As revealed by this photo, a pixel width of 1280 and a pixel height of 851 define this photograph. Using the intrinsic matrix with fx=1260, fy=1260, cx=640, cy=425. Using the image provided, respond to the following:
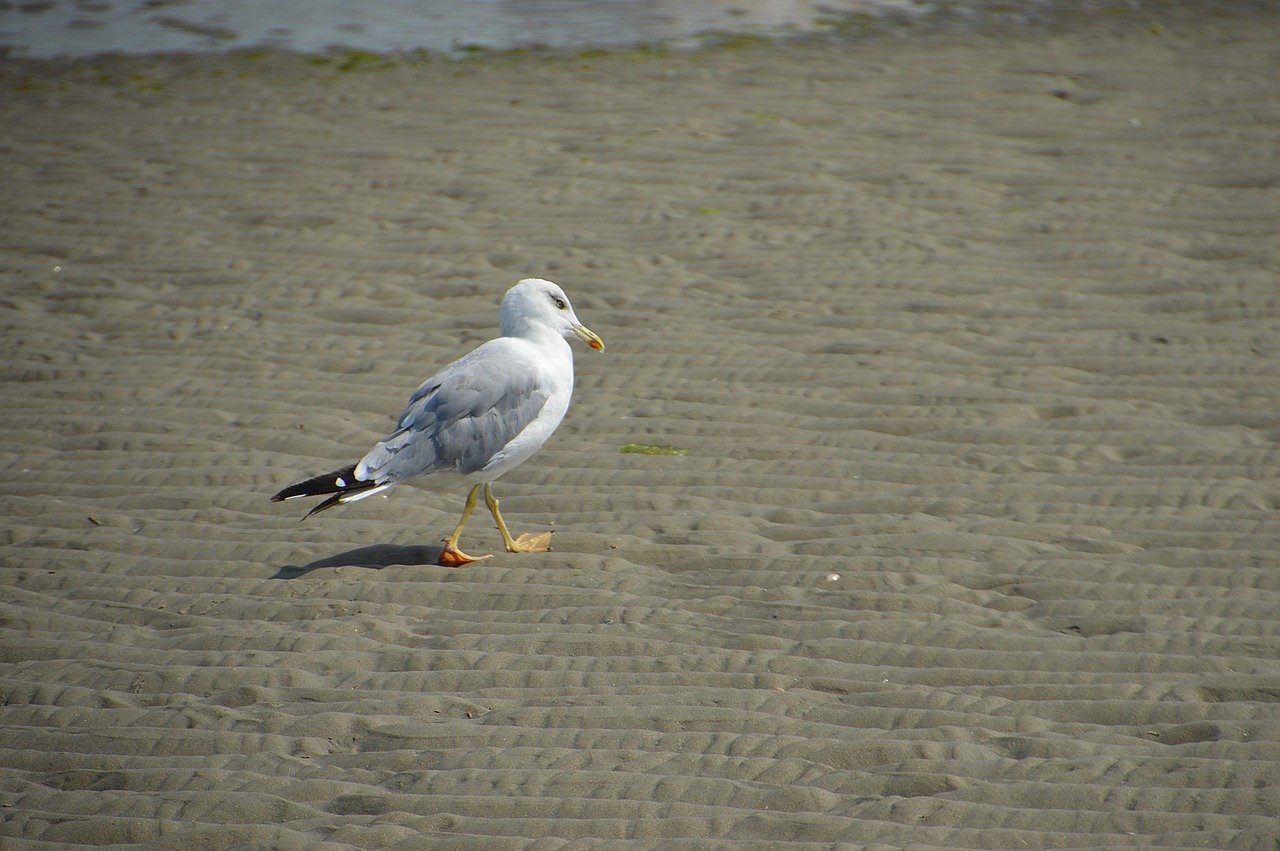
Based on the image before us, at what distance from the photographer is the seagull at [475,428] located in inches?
206

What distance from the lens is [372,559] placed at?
5555 millimetres

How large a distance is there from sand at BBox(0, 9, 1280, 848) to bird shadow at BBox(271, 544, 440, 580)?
0.04m

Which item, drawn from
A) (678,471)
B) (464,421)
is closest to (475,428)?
(464,421)

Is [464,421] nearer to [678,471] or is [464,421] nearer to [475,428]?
[475,428]

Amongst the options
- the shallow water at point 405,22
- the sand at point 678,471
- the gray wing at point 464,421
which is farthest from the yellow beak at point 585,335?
the shallow water at point 405,22

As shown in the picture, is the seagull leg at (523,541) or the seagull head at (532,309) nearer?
the seagull leg at (523,541)

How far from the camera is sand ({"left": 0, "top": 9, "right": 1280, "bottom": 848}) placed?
4.03 meters

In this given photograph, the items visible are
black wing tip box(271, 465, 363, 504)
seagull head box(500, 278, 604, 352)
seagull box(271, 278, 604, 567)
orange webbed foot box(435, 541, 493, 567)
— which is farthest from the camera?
seagull head box(500, 278, 604, 352)

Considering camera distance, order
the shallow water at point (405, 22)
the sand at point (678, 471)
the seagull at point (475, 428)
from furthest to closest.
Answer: the shallow water at point (405, 22) < the seagull at point (475, 428) < the sand at point (678, 471)

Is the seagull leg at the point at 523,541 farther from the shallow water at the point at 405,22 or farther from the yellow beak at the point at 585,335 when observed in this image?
the shallow water at the point at 405,22

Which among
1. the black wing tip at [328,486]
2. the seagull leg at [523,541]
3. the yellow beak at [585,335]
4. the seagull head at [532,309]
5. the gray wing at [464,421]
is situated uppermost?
the seagull head at [532,309]

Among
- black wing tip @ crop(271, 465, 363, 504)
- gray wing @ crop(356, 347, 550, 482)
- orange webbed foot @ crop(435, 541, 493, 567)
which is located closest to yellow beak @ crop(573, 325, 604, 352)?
gray wing @ crop(356, 347, 550, 482)

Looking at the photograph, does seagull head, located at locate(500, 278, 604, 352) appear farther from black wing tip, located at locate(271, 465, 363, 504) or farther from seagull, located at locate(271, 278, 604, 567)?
black wing tip, located at locate(271, 465, 363, 504)

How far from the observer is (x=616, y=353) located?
294 inches
